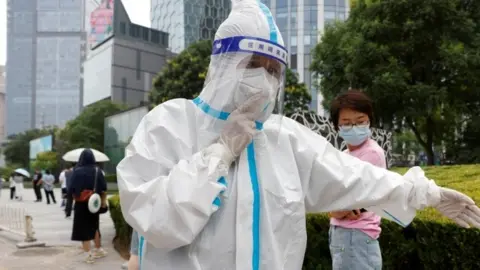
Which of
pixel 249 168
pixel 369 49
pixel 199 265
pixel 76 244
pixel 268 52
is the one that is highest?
pixel 369 49

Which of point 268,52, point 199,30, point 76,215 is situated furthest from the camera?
point 199,30

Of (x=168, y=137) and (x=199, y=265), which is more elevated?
(x=168, y=137)

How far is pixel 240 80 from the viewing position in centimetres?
180

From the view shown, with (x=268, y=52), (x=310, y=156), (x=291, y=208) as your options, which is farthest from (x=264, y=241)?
(x=268, y=52)

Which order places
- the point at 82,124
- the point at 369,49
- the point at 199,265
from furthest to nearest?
the point at 82,124, the point at 369,49, the point at 199,265

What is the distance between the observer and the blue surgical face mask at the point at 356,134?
2938mm

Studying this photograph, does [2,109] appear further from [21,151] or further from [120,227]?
[120,227]

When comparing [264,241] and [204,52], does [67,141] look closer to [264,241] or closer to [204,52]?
[204,52]

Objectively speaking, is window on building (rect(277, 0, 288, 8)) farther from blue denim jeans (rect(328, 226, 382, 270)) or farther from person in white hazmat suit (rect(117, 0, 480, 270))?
person in white hazmat suit (rect(117, 0, 480, 270))

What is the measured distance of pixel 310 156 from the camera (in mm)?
1946

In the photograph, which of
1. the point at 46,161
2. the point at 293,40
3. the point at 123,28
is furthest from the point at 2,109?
the point at 293,40

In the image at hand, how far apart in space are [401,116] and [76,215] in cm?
1073

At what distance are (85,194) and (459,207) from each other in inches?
229

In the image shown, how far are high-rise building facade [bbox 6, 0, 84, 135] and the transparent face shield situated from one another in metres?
106
